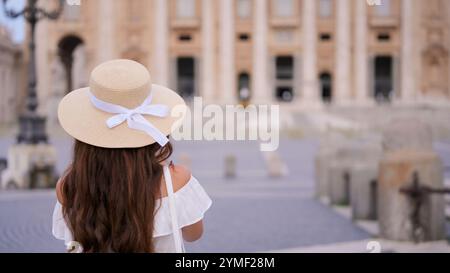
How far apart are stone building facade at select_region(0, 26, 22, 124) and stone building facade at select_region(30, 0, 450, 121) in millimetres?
2361

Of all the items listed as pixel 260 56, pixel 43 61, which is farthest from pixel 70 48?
pixel 260 56

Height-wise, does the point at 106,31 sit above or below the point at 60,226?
above

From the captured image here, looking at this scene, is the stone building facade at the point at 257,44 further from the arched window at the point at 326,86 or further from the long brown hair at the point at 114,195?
the long brown hair at the point at 114,195

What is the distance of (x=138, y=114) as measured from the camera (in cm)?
282

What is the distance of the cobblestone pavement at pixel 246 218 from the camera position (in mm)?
8188

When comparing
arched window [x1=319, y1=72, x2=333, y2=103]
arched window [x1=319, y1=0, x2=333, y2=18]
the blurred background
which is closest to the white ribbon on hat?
the blurred background

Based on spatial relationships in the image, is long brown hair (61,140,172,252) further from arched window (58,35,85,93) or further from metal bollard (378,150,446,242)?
arched window (58,35,85,93)

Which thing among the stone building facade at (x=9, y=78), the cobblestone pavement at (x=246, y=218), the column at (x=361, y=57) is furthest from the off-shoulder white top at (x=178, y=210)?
the column at (x=361, y=57)

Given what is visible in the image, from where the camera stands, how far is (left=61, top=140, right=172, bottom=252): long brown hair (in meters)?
2.74

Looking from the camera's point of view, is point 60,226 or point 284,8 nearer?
point 60,226

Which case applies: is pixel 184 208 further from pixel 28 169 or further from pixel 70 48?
pixel 70 48

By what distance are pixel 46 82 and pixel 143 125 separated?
49.7 meters

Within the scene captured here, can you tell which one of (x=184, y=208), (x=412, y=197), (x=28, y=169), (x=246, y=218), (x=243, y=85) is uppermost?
(x=184, y=208)

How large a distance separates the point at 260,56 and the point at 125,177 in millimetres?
49596
